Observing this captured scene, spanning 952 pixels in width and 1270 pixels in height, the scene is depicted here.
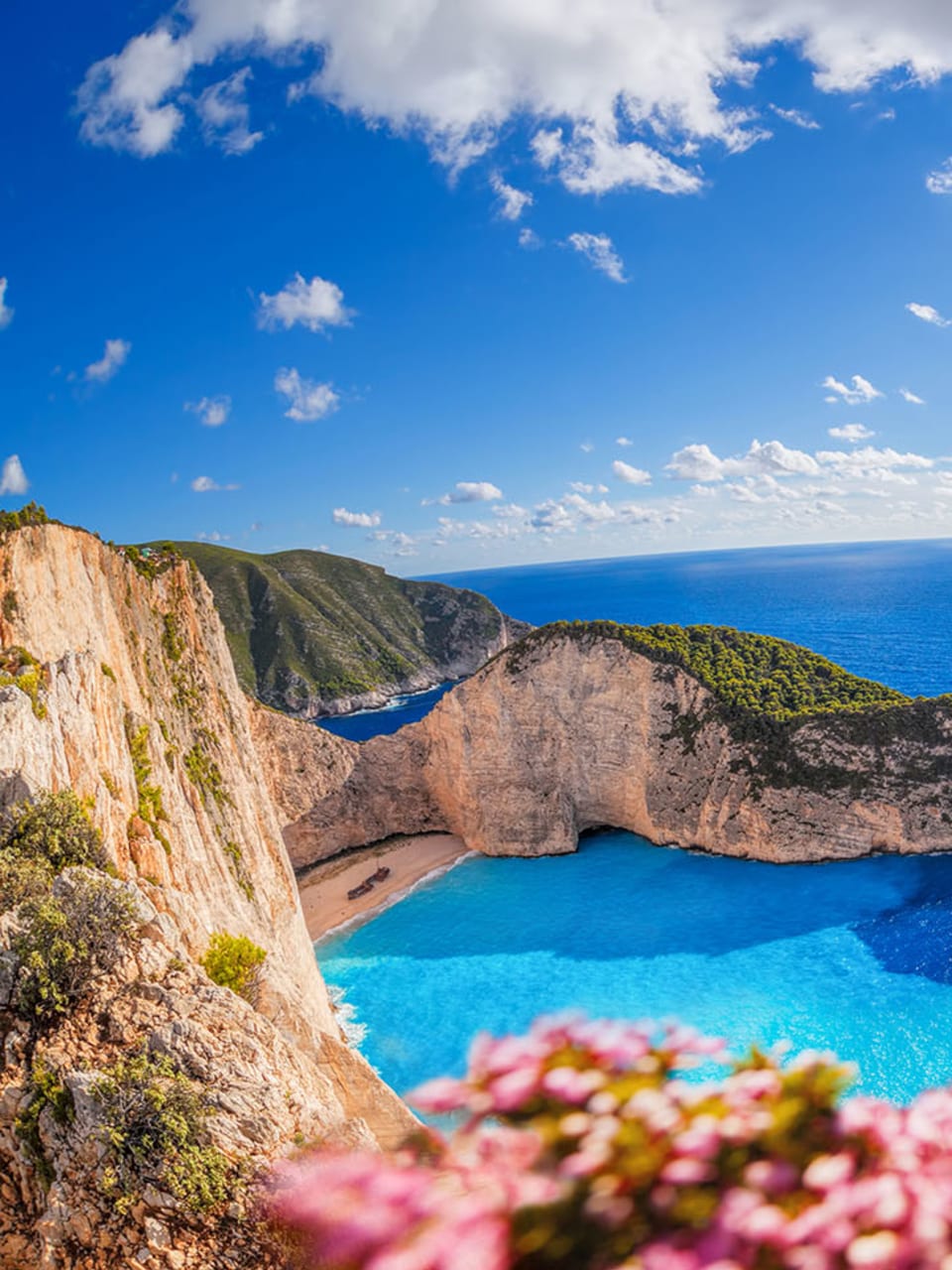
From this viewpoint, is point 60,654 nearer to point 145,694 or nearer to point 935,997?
point 145,694

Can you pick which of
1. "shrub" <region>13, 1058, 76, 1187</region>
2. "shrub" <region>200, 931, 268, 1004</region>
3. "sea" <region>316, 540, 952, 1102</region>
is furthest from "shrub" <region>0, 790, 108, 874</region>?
"sea" <region>316, 540, 952, 1102</region>

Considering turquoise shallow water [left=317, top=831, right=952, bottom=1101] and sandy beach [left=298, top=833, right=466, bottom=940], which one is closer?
turquoise shallow water [left=317, top=831, right=952, bottom=1101]

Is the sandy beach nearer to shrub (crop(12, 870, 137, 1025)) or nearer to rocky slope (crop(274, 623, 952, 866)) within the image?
rocky slope (crop(274, 623, 952, 866))

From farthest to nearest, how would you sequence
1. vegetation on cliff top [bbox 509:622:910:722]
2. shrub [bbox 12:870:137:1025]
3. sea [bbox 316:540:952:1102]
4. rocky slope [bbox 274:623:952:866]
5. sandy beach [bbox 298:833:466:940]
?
vegetation on cliff top [bbox 509:622:910:722] → sandy beach [bbox 298:833:466:940] → rocky slope [bbox 274:623:952:866] → sea [bbox 316:540:952:1102] → shrub [bbox 12:870:137:1025]

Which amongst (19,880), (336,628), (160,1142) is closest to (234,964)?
(19,880)

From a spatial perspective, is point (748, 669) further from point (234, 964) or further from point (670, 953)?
point (234, 964)

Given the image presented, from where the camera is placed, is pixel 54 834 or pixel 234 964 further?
pixel 234 964

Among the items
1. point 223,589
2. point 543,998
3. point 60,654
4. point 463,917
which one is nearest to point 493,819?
point 463,917
